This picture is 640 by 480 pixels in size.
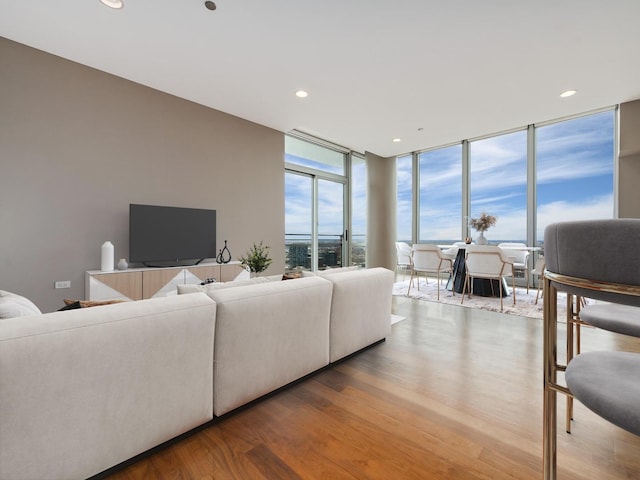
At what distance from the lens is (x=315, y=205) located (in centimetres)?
586

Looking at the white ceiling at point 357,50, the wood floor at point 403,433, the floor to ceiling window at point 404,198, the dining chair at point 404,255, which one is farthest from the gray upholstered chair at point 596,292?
the floor to ceiling window at point 404,198

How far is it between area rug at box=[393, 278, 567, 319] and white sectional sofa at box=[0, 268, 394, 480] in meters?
2.98

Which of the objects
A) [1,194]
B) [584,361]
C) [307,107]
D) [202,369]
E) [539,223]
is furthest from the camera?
[539,223]

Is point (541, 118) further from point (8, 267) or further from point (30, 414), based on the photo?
point (8, 267)

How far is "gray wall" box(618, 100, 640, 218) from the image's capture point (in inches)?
164

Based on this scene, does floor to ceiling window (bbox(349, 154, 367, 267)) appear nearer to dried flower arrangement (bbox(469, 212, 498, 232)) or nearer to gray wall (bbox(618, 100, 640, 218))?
dried flower arrangement (bbox(469, 212, 498, 232))

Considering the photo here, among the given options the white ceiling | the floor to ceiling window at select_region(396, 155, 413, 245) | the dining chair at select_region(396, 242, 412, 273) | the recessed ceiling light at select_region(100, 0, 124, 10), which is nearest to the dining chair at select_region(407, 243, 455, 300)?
the dining chair at select_region(396, 242, 412, 273)

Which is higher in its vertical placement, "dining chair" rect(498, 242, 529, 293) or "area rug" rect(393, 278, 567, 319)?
"dining chair" rect(498, 242, 529, 293)

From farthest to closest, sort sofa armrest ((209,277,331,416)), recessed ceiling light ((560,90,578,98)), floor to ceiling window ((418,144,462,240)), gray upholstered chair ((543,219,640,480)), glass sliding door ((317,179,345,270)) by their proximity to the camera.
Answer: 1. floor to ceiling window ((418,144,462,240))
2. glass sliding door ((317,179,345,270))
3. recessed ceiling light ((560,90,578,98))
4. sofa armrest ((209,277,331,416))
5. gray upholstered chair ((543,219,640,480))

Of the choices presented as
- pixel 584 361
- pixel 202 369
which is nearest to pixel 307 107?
pixel 202 369

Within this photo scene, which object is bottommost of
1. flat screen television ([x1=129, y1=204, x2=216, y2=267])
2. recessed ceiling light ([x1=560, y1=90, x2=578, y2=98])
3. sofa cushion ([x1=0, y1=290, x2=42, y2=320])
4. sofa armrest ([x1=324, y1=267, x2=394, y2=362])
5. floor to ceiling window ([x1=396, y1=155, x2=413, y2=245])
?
sofa armrest ([x1=324, y1=267, x2=394, y2=362])

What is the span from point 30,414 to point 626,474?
224 cm

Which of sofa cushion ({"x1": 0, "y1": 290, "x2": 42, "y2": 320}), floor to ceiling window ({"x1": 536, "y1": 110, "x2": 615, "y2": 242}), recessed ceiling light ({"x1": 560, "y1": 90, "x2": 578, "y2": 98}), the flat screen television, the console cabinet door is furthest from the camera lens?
floor to ceiling window ({"x1": 536, "y1": 110, "x2": 615, "y2": 242})

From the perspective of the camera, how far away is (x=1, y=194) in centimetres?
272
